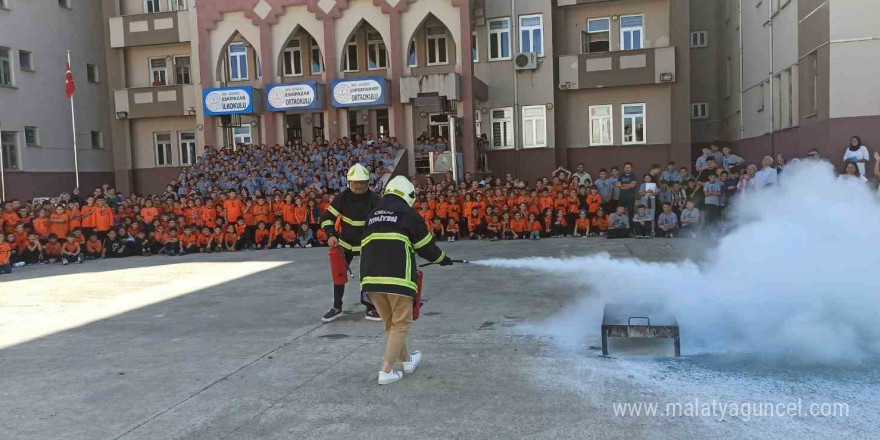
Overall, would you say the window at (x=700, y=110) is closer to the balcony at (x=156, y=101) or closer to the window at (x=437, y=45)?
the window at (x=437, y=45)

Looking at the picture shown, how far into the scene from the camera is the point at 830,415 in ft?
14.8

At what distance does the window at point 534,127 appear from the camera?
86.2 feet

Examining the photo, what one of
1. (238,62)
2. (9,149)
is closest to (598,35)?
(238,62)

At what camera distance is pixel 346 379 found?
5.80 metres

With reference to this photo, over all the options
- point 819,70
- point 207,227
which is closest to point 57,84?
point 207,227

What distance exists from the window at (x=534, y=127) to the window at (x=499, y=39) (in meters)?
2.39

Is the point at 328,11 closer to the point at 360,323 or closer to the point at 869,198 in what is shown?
the point at 360,323

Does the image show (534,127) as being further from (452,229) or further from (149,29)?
(149,29)

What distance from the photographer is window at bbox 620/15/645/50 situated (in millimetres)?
26156

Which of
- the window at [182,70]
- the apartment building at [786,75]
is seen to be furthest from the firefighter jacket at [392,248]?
the window at [182,70]

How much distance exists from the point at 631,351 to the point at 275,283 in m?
7.07

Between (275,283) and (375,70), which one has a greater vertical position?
(375,70)

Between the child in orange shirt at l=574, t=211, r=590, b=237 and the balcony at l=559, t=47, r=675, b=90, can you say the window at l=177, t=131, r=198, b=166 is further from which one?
the child in orange shirt at l=574, t=211, r=590, b=237

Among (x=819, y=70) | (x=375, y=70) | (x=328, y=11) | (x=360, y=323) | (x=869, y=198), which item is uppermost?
(x=328, y=11)
